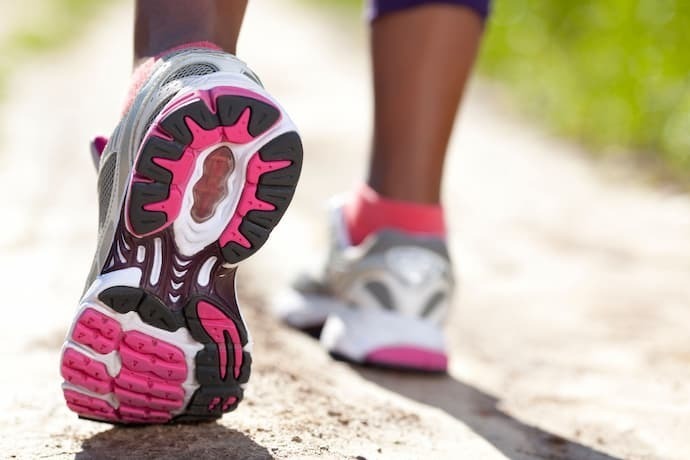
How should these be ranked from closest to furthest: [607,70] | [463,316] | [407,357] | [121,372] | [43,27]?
[121,372], [407,357], [463,316], [607,70], [43,27]

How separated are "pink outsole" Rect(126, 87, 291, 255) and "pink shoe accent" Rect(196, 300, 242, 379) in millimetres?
84

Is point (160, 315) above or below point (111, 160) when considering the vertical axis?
below

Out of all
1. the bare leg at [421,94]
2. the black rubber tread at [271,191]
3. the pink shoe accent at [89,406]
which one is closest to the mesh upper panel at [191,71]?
the black rubber tread at [271,191]

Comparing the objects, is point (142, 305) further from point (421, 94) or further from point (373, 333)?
point (421, 94)

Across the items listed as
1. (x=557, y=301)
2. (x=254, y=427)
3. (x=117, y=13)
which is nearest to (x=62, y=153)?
(x=557, y=301)

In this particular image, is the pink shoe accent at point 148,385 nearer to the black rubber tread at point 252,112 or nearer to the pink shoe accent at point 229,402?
the pink shoe accent at point 229,402

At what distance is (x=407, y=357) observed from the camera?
1.66m

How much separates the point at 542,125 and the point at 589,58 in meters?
0.38

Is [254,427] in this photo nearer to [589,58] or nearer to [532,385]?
[532,385]

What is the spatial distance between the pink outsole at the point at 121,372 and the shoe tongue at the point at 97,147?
22cm

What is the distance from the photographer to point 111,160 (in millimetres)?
1117

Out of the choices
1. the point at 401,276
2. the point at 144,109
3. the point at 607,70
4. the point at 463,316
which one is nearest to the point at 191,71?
the point at 144,109

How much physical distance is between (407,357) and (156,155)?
763 mm

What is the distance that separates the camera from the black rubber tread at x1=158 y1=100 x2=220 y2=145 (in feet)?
3.27
